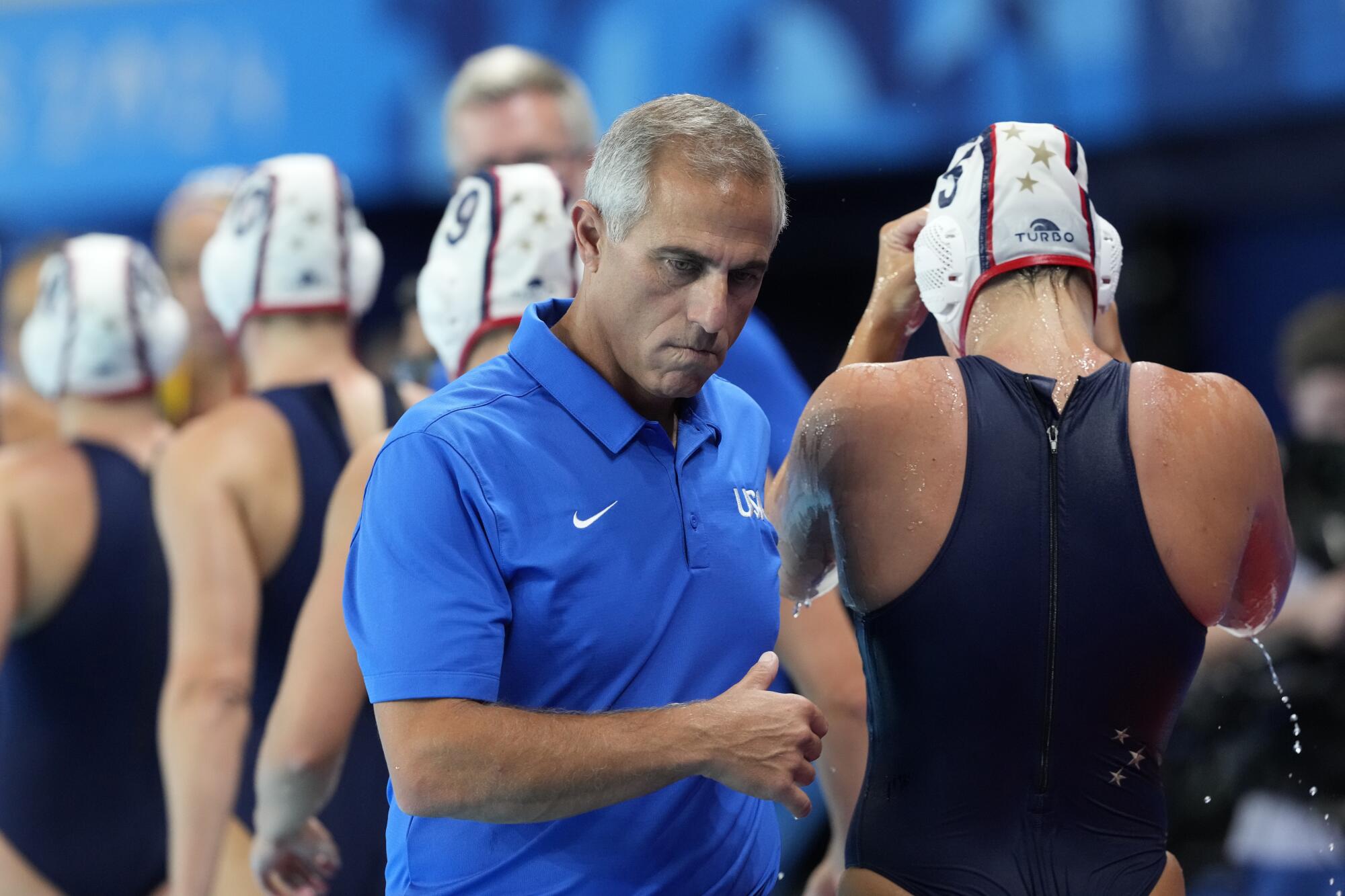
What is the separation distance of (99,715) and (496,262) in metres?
1.97

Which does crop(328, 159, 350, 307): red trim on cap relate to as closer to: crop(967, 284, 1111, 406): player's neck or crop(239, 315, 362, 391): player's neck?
crop(239, 315, 362, 391): player's neck

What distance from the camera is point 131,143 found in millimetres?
8750

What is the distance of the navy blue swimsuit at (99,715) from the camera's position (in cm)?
408

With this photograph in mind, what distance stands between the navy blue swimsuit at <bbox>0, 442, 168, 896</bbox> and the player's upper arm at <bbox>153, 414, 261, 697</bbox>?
1.44ft

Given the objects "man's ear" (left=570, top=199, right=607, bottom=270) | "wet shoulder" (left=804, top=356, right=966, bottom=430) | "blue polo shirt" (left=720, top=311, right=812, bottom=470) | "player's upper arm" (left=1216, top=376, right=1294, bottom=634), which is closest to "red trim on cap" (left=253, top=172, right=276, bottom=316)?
"blue polo shirt" (left=720, top=311, right=812, bottom=470)

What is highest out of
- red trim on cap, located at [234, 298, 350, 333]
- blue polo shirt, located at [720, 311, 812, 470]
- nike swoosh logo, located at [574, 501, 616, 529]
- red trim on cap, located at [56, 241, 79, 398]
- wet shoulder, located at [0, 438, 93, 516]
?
nike swoosh logo, located at [574, 501, 616, 529]

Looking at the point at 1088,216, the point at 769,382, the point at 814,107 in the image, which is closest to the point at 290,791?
the point at 769,382

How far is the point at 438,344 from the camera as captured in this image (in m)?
3.19

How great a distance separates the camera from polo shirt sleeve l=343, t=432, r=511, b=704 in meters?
1.87

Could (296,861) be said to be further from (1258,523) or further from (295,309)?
(1258,523)

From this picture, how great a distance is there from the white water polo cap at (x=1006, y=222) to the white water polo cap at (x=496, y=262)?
38.2 inches

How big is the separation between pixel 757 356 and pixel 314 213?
4.05 feet

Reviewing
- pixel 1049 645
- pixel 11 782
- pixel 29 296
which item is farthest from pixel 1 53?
pixel 1049 645

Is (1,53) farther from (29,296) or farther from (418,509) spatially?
(418,509)
